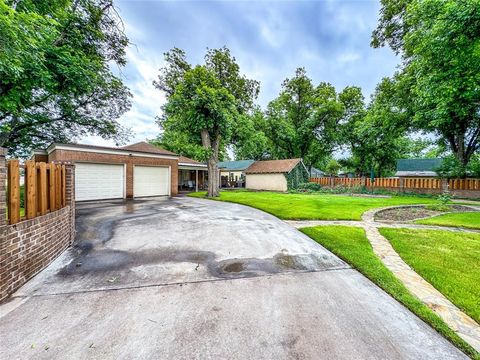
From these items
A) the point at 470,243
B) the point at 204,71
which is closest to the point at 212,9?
the point at 204,71

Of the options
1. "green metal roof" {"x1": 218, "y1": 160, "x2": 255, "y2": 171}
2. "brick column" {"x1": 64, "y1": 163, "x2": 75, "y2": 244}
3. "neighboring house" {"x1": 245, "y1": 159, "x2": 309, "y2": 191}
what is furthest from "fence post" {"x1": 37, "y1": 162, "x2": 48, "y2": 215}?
"green metal roof" {"x1": 218, "y1": 160, "x2": 255, "y2": 171}

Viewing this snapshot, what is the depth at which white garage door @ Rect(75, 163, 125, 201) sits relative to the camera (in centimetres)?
1071

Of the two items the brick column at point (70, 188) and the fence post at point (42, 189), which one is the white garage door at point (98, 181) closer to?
the brick column at point (70, 188)

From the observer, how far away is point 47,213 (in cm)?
363

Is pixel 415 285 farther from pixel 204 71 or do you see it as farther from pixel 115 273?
pixel 204 71

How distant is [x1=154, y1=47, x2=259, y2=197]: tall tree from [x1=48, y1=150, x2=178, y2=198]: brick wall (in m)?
2.47

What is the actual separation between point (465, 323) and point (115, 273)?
467 centimetres

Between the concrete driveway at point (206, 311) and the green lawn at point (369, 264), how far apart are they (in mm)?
121

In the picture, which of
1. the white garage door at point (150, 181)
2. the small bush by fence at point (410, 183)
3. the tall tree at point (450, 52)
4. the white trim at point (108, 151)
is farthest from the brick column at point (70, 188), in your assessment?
the small bush by fence at point (410, 183)

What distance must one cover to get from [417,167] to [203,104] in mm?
21413

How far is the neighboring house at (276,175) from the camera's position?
21.2m

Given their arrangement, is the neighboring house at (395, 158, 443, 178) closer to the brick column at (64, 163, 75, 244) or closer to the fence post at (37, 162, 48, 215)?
the brick column at (64, 163, 75, 244)

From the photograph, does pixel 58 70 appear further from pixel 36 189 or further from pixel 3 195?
pixel 3 195

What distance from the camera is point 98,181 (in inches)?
446
